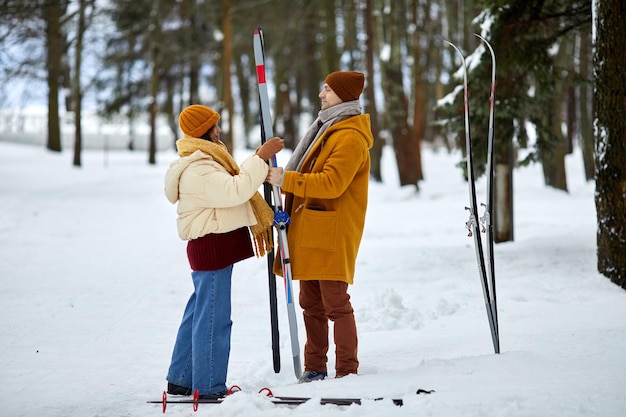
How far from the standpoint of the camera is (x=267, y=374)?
16.0 feet

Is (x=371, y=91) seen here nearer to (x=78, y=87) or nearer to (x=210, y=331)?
(x=78, y=87)

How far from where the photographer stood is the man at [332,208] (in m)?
4.28

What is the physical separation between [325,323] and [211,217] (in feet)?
3.46

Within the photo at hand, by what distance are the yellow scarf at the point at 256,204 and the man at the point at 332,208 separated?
0.16 meters

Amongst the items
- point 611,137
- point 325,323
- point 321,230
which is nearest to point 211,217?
point 321,230

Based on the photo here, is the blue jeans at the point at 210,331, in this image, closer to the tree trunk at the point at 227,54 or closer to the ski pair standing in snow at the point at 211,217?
the ski pair standing in snow at the point at 211,217

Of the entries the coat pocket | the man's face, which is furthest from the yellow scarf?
the man's face

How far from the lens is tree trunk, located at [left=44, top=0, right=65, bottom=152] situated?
24375mm

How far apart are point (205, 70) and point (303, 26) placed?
1134 centimetres

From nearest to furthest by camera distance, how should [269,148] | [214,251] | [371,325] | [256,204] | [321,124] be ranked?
1. [214,251]
2. [269,148]
3. [256,204]
4. [321,124]
5. [371,325]

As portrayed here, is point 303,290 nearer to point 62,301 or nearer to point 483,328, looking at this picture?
point 483,328

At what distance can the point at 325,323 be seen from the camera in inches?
182

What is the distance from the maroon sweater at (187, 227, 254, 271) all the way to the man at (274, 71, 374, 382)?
1.33 feet

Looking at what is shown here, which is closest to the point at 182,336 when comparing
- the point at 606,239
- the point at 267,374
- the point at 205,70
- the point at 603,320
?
the point at 267,374
